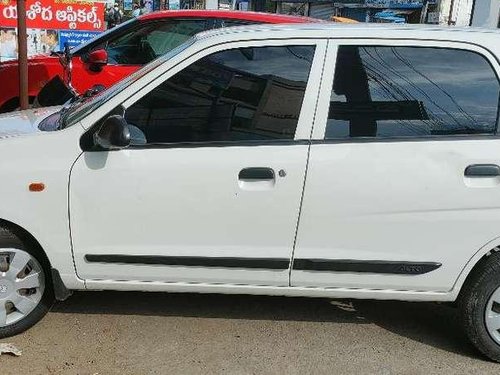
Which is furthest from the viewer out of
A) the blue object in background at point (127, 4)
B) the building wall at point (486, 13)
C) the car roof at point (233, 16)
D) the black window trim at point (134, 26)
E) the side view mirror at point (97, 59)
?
the building wall at point (486, 13)

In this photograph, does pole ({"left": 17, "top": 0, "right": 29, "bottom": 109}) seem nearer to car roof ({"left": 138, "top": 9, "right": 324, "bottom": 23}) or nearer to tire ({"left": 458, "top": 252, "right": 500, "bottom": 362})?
car roof ({"left": 138, "top": 9, "right": 324, "bottom": 23})

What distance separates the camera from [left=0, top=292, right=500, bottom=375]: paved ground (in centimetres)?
319

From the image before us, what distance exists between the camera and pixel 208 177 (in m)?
3.09

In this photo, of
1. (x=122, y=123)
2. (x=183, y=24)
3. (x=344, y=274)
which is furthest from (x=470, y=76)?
(x=183, y=24)

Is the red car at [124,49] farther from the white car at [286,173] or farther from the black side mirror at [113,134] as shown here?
the black side mirror at [113,134]

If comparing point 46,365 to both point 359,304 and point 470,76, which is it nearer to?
point 359,304

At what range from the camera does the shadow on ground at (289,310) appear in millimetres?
3676

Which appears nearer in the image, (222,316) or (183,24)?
(222,316)

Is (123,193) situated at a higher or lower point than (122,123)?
lower

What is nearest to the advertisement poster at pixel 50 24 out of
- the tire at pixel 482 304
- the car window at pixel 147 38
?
the car window at pixel 147 38

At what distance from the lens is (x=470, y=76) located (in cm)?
314

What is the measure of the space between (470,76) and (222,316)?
6.57 ft

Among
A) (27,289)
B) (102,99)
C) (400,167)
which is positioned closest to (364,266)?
(400,167)

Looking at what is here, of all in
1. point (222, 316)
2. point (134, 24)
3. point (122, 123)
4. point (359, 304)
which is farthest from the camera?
point (134, 24)
